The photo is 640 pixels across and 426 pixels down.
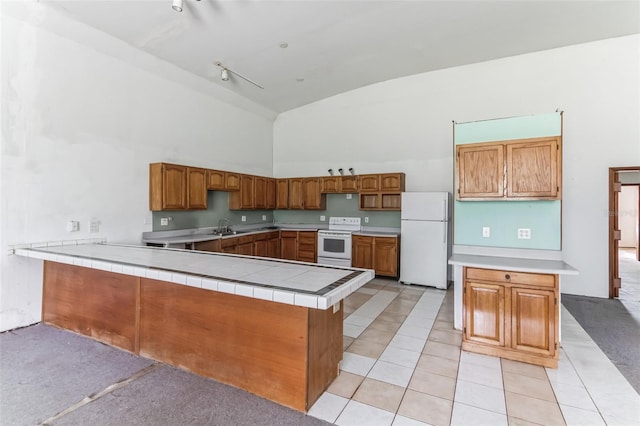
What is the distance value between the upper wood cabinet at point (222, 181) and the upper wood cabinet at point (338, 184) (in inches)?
70.3

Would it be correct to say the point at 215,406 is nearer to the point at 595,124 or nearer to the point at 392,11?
the point at 392,11

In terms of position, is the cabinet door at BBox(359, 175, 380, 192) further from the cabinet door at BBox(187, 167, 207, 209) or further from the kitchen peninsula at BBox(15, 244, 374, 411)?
the kitchen peninsula at BBox(15, 244, 374, 411)

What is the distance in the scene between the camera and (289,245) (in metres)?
6.45

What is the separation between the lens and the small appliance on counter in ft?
19.1

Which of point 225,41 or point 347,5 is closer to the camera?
point 347,5

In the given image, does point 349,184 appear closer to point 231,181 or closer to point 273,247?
point 273,247

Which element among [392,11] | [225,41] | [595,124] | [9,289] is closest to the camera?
[9,289]

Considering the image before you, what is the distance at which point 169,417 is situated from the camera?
1.87 metres

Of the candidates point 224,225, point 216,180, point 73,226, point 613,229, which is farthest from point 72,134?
point 613,229

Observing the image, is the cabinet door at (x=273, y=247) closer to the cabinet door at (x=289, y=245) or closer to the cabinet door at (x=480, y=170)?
the cabinet door at (x=289, y=245)

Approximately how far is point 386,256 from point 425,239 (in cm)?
78

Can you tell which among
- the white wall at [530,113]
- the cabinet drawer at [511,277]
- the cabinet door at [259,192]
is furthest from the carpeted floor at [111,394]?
the white wall at [530,113]

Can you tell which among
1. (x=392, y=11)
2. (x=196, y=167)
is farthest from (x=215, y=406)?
(x=392, y=11)

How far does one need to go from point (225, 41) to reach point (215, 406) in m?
4.23
